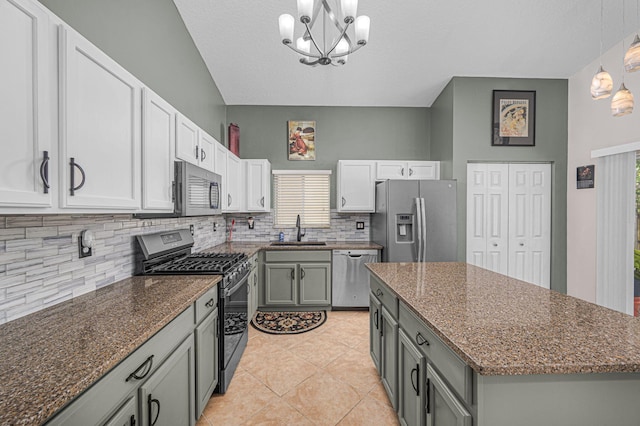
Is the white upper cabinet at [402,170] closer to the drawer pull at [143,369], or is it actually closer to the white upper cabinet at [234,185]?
the white upper cabinet at [234,185]

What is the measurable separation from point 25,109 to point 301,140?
346 cm

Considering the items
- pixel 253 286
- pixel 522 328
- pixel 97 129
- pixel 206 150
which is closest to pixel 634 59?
pixel 522 328

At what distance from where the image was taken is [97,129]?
3.75ft

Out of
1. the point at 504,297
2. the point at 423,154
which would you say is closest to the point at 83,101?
the point at 504,297

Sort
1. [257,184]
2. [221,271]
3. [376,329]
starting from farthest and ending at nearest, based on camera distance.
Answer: [257,184]
[376,329]
[221,271]

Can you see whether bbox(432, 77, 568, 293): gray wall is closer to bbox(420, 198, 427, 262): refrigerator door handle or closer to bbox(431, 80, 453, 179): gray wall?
bbox(431, 80, 453, 179): gray wall

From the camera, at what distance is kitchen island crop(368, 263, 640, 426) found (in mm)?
799

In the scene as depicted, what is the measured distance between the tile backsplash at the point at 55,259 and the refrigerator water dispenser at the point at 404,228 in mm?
2722

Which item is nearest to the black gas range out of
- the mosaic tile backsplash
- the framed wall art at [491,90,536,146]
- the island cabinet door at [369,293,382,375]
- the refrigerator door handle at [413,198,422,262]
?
the mosaic tile backsplash

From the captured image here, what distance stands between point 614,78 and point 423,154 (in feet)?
6.90

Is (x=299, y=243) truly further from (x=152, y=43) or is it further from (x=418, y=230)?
(x=152, y=43)

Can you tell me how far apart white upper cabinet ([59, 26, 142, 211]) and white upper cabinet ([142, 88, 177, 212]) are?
0.05 metres

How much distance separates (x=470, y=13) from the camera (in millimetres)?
2514

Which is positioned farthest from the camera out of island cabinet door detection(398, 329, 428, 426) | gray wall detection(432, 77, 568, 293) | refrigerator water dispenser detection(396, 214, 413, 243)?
gray wall detection(432, 77, 568, 293)
